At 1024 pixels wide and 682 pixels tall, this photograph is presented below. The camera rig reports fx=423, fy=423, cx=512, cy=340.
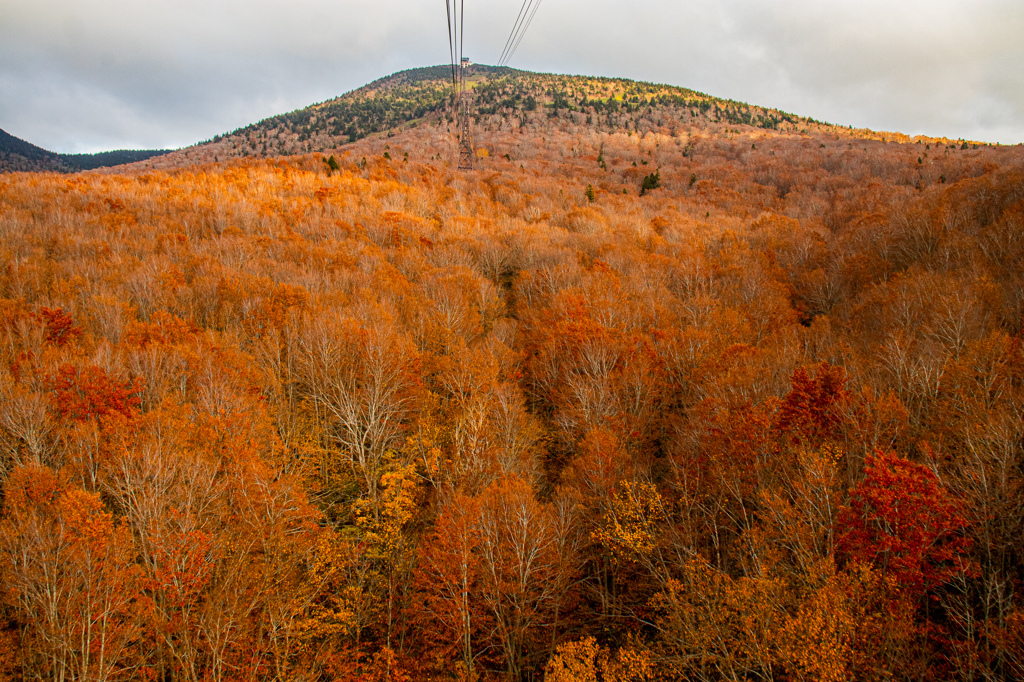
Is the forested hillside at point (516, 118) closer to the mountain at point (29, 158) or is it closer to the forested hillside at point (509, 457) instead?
the mountain at point (29, 158)

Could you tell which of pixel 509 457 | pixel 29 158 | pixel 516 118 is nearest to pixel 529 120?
pixel 516 118

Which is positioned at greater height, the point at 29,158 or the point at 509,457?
the point at 29,158

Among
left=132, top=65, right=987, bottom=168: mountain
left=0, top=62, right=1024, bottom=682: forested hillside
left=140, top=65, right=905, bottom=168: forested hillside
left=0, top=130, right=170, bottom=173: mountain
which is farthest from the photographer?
left=0, top=130, right=170, bottom=173: mountain

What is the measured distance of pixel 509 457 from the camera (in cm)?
2753

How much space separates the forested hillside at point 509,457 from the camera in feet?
53.6

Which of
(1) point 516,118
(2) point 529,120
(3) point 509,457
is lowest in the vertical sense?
(3) point 509,457

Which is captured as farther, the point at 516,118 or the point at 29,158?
the point at 29,158

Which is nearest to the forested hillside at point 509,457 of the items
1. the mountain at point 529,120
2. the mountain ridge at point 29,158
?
the mountain at point 529,120

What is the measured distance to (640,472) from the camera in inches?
1045

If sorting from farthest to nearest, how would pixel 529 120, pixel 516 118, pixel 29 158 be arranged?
pixel 29 158, pixel 516 118, pixel 529 120

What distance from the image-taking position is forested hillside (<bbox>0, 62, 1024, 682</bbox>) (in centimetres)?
1633

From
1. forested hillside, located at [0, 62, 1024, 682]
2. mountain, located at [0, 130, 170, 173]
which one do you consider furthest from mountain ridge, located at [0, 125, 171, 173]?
forested hillside, located at [0, 62, 1024, 682]

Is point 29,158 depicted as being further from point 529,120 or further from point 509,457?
point 509,457

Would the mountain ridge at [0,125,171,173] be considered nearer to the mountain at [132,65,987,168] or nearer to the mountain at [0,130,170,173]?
the mountain at [0,130,170,173]
